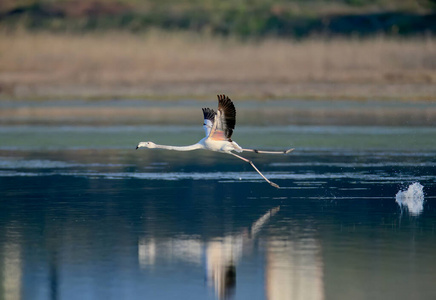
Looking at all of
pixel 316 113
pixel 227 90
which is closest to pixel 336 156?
pixel 316 113

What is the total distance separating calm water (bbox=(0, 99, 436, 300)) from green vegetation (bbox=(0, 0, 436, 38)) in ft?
195

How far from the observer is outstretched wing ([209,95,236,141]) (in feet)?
51.4

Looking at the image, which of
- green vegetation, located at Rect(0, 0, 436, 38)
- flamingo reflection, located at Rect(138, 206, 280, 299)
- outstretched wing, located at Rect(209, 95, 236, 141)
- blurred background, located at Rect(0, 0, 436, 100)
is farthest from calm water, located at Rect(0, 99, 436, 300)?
green vegetation, located at Rect(0, 0, 436, 38)

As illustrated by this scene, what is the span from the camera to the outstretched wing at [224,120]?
15672mm

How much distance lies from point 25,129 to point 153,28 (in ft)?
173

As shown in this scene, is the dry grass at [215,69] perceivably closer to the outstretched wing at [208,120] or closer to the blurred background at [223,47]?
the blurred background at [223,47]

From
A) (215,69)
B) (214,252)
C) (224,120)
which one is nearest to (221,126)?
(224,120)

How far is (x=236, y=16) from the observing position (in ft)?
311

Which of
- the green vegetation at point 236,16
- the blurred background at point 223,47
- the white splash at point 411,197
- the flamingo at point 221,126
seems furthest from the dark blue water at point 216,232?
the green vegetation at point 236,16

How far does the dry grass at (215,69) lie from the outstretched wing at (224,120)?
145ft

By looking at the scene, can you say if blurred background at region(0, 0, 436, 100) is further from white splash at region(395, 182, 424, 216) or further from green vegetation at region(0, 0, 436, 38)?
white splash at region(395, 182, 424, 216)

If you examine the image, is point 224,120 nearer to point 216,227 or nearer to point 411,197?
point 216,227

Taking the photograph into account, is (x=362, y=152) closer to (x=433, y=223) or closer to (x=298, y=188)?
(x=298, y=188)

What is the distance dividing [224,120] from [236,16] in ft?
262
